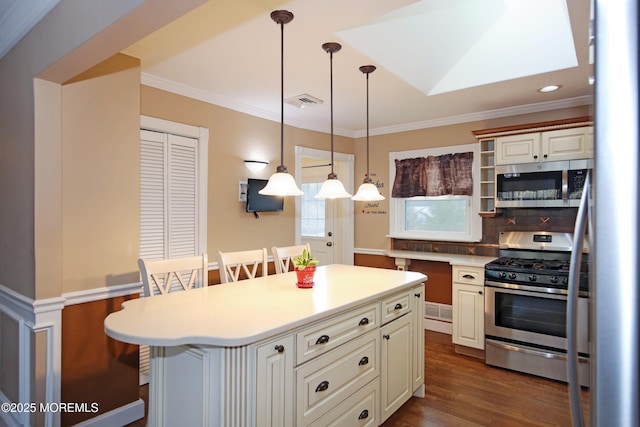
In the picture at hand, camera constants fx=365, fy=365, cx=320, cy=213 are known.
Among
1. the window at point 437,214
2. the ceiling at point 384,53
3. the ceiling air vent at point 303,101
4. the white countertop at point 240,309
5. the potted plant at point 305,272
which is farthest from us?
the window at point 437,214

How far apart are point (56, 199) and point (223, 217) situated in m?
1.59

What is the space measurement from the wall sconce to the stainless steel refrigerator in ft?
11.4

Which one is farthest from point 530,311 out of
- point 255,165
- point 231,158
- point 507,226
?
point 231,158

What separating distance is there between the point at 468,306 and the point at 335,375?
2212 mm

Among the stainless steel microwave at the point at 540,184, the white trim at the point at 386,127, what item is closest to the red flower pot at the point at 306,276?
the white trim at the point at 386,127

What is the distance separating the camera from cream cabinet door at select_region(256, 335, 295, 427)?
1.53 m

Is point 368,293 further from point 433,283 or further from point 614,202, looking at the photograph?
point 433,283

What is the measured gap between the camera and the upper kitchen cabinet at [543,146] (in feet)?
10.8

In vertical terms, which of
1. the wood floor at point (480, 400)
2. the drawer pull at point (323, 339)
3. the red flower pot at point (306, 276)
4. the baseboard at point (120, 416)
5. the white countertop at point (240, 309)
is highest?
the red flower pot at point (306, 276)

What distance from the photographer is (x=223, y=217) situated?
143 inches

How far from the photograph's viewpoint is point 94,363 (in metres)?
2.37

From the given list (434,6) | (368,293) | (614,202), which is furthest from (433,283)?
(614,202)

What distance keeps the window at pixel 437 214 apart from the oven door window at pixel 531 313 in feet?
3.15

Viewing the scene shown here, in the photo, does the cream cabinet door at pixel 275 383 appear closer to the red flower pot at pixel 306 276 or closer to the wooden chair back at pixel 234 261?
the red flower pot at pixel 306 276
